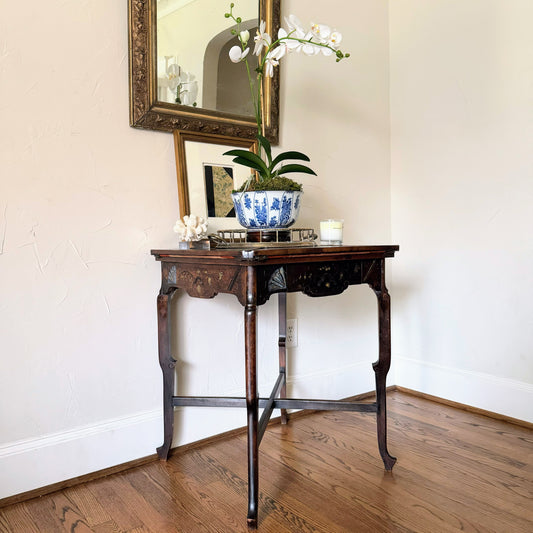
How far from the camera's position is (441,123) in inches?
84.2

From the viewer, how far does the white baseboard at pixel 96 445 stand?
1.39 metres

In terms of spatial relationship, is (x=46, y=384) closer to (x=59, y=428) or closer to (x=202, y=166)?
(x=59, y=428)

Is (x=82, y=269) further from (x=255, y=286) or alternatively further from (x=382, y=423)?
(x=382, y=423)

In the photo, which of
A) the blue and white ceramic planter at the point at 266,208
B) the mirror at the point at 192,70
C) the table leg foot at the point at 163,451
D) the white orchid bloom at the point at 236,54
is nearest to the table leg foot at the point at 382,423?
the blue and white ceramic planter at the point at 266,208

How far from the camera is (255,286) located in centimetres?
123

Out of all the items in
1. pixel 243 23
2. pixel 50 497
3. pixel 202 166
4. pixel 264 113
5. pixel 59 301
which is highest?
pixel 243 23

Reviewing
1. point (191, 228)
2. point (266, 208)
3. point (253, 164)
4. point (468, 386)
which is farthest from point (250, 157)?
point (468, 386)

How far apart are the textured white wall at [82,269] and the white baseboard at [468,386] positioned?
80 cm

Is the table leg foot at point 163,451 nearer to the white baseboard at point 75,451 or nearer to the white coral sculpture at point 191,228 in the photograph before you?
the white baseboard at point 75,451

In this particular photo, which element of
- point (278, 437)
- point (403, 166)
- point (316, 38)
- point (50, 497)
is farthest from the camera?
point (403, 166)

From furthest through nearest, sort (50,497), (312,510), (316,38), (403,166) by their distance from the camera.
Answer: (403,166) → (316,38) → (50,497) → (312,510)

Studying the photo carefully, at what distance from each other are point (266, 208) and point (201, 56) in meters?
0.65

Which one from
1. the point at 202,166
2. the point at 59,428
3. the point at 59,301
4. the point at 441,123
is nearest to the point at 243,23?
the point at 202,166

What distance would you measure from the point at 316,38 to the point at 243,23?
1.14ft
